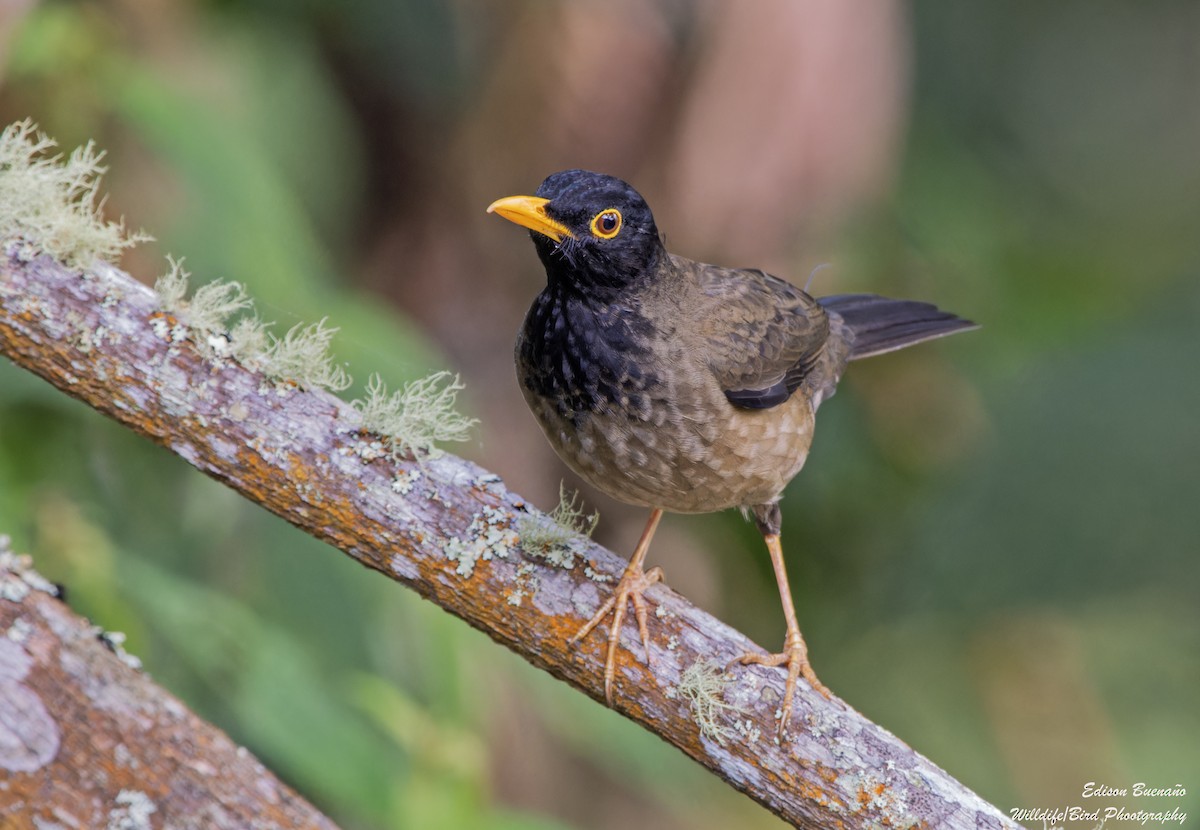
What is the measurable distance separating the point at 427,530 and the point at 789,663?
118 centimetres

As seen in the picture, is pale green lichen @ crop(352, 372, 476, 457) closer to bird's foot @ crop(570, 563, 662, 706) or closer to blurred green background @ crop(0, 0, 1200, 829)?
bird's foot @ crop(570, 563, 662, 706)

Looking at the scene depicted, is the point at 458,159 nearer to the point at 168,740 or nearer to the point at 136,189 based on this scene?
the point at 136,189

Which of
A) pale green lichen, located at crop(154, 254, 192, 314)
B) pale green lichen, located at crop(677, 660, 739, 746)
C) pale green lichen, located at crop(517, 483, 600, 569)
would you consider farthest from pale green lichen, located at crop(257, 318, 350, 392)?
pale green lichen, located at crop(677, 660, 739, 746)

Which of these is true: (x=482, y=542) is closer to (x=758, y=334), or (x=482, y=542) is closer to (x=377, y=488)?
(x=377, y=488)

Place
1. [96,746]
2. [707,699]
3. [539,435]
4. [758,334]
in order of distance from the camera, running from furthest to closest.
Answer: [539,435] → [758,334] → [707,699] → [96,746]

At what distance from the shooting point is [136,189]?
505 centimetres

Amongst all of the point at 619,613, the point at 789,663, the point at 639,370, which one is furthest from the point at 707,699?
the point at 639,370

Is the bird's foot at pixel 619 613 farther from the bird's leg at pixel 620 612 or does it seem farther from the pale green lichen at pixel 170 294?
the pale green lichen at pixel 170 294

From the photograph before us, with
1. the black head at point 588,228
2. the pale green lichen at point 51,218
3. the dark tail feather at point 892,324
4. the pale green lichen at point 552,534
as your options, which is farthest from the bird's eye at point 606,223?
the dark tail feather at point 892,324

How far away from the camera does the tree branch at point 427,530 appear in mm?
2807

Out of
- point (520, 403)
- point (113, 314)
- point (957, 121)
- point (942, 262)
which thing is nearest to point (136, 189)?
point (520, 403)

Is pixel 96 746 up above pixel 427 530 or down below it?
below

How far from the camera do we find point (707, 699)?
2863 mm

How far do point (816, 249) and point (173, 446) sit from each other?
3752mm
